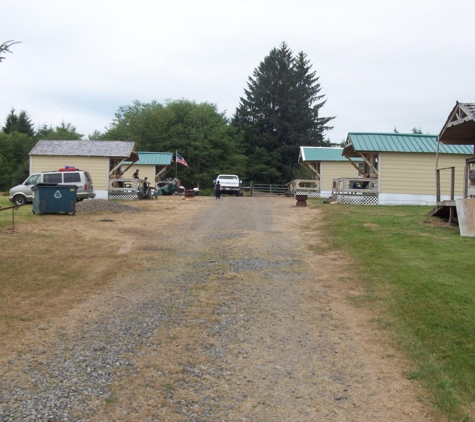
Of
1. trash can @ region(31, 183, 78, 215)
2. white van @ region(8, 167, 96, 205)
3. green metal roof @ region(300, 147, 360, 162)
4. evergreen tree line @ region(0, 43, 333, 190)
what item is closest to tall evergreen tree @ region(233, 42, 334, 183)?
evergreen tree line @ region(0, 43, 333, 190)

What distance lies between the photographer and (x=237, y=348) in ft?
18.1

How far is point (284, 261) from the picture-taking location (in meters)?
10.7

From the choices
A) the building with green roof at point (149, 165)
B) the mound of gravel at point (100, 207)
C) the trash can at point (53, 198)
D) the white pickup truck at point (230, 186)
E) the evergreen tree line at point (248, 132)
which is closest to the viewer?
the trash can at point (53, 198)

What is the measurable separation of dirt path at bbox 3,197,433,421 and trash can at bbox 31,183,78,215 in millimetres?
9021

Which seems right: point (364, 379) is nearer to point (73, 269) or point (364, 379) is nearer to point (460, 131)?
point (73, 269)

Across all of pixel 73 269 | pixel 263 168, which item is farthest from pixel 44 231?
pixel 263 168

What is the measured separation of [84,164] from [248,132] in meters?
31.3

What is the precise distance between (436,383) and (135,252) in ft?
26.7

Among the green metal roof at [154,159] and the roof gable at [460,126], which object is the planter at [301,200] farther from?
the green metal roof at [154,159]

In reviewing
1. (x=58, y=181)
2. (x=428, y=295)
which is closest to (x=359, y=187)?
(x=58, y=181)

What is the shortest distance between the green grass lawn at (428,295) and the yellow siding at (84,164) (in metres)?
18.9

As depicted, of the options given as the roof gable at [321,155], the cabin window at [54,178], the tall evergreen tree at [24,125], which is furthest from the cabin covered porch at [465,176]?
the tall evergreen tree at [24,125]

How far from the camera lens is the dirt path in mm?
4199

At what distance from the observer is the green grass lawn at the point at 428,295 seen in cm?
479
